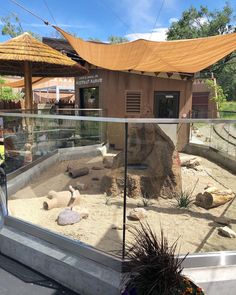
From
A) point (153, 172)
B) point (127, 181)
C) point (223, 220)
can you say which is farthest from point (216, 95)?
point (127, 181)

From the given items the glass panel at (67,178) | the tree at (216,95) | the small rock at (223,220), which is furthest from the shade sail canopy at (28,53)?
the tree at (216,95)

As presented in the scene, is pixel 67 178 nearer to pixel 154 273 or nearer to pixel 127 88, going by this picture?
pixel 154 273

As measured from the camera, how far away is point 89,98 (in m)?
11.9

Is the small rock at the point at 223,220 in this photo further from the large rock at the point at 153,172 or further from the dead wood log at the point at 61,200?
the dead wood log at the point at 61,200

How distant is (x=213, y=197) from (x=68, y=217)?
6.35 feet

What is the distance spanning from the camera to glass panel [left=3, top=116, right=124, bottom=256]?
3424 mm

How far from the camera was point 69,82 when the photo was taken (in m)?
23.2

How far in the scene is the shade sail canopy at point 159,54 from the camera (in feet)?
26.8

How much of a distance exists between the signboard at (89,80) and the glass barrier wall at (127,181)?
571 centimetres

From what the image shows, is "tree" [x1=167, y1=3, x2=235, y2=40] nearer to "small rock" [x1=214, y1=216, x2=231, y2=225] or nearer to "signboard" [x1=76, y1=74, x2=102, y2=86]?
"signboard" [x1=76, y1=74, x2=102, y2=86]

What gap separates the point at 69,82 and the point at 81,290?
70.7 ft

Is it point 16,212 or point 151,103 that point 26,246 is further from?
point 151,103

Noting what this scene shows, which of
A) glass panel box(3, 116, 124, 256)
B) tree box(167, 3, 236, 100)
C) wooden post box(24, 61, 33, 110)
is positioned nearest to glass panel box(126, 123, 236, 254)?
glass panel box(3, 116, 124, 256)

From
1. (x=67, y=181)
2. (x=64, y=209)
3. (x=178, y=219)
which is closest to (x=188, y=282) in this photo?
Answer: (x=178, y=219)
